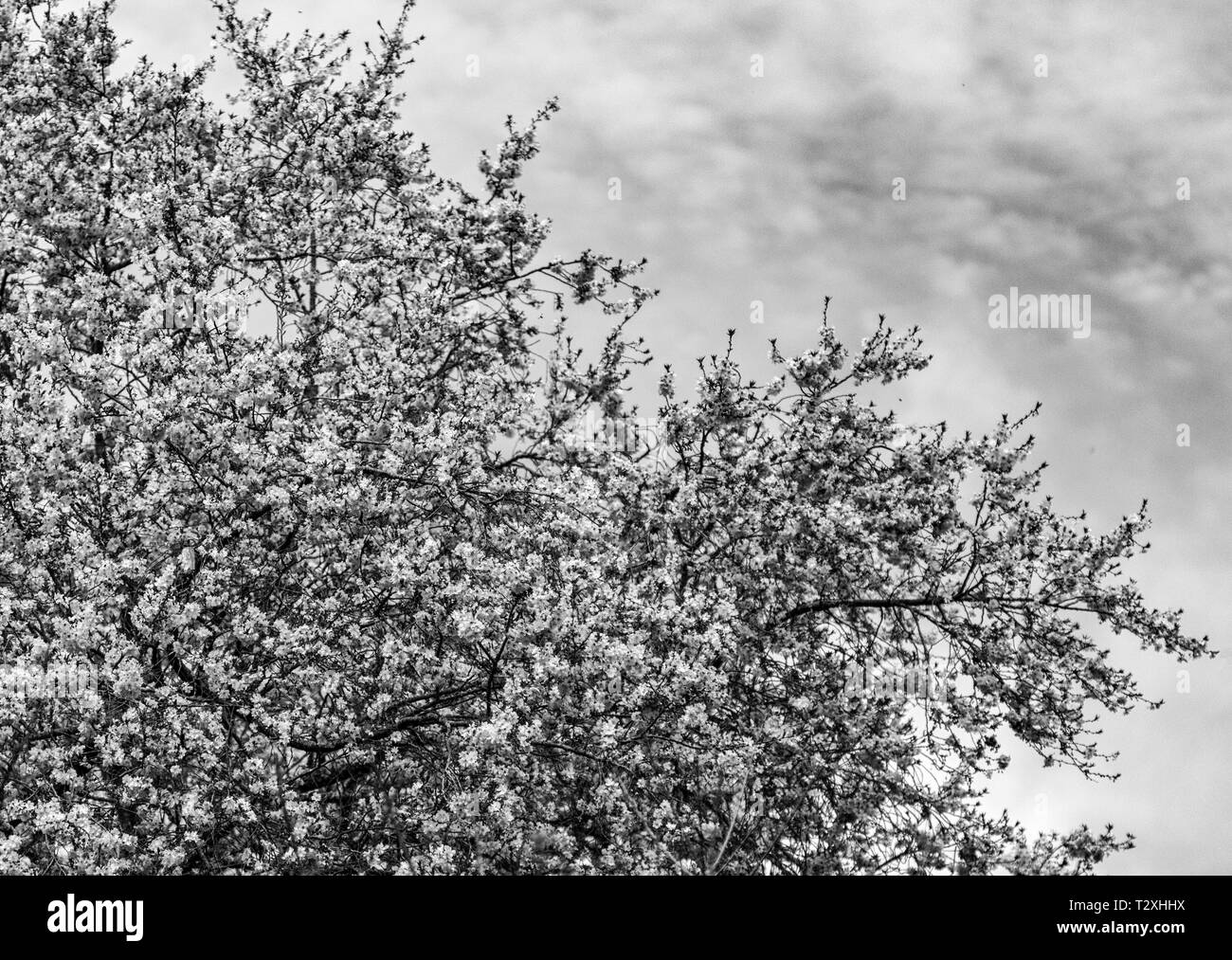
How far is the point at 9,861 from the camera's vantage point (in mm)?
9289

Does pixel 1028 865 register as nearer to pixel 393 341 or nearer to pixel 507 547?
pixel 507 547

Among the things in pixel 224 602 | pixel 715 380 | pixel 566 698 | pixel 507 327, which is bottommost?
pixel 566 698

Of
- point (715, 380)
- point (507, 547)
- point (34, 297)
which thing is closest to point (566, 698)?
point (507, 547)

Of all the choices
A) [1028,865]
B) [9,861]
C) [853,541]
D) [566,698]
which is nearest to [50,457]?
[9,861]

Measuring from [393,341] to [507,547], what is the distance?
2.56 meters

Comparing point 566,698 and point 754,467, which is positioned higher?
point 754,467

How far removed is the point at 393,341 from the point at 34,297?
3.15 metres

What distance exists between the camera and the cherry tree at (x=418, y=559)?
9969mm

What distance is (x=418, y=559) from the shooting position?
10.6 metres

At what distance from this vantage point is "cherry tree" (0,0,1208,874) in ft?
32.7
